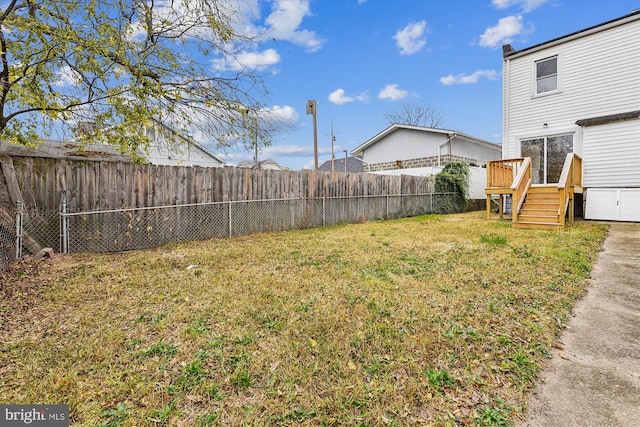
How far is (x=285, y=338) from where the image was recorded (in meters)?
2.46

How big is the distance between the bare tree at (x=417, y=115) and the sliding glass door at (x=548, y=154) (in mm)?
21397

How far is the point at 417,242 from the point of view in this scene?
6.32 m

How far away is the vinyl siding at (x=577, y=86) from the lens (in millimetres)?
9031

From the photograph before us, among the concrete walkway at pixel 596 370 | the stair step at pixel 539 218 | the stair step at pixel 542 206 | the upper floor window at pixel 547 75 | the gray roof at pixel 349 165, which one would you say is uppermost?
the upper floor window at pixel 547 75

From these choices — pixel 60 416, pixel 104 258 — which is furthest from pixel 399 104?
pixel 60 416

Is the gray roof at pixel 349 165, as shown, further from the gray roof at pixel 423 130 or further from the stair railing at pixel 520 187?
the stair railing at pixel 520 187

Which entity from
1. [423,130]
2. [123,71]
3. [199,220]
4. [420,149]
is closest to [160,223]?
[199,220]

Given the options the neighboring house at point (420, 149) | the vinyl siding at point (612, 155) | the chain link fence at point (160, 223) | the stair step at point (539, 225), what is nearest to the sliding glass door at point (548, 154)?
the vinyl siding at point (612, 155)

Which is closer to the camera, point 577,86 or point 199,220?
point 199,220

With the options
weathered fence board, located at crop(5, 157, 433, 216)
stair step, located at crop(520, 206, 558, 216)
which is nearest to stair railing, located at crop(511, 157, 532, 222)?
stair step, located at crop(520, 206, 558, 216)

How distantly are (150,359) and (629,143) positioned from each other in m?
12.7

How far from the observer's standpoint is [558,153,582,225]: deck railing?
788 centimetres

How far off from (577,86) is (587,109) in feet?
2.82

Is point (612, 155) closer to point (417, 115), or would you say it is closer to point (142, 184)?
point (142, 184)
